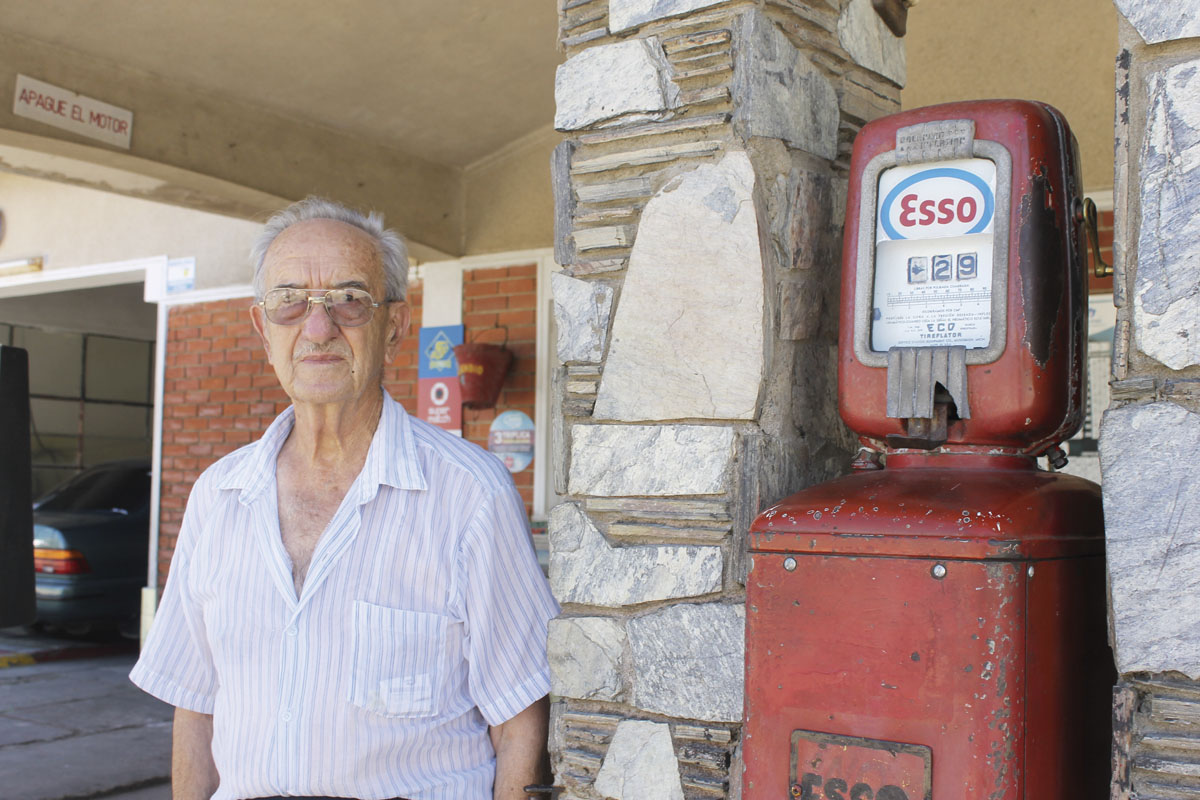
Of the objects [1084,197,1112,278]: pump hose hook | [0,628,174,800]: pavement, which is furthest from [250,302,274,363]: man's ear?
[0,628,174,800]: pavement

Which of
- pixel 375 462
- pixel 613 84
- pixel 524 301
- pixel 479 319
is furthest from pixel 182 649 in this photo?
pixel 479 319

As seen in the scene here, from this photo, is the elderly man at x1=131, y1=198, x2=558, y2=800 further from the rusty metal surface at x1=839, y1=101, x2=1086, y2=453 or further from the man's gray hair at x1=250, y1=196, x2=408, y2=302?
the rusty metal surface at x1=839, y1=101, x2=1086, y2=453

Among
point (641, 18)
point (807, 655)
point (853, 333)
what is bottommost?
point (807, 655)

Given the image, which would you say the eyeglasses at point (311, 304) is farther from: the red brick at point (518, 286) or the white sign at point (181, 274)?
the white sign at point (181, 274)

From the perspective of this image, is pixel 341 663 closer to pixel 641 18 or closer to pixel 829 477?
pixel 829 477

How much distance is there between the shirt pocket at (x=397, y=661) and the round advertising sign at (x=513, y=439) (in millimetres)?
3926

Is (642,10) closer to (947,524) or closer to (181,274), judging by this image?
(947,524)

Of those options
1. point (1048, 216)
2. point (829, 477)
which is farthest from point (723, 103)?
point (829, 477)

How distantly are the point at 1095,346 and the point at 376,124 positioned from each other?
338 cm

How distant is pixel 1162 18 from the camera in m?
1.32

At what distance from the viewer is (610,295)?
6.05ft

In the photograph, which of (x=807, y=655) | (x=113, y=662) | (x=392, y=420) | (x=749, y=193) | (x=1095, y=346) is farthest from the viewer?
(x=113, y=662)

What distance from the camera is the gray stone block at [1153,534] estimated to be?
1.29 metres

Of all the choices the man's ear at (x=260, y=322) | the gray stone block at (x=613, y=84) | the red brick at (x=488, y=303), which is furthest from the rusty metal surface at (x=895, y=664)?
the red brick at (x=488, y=303)
